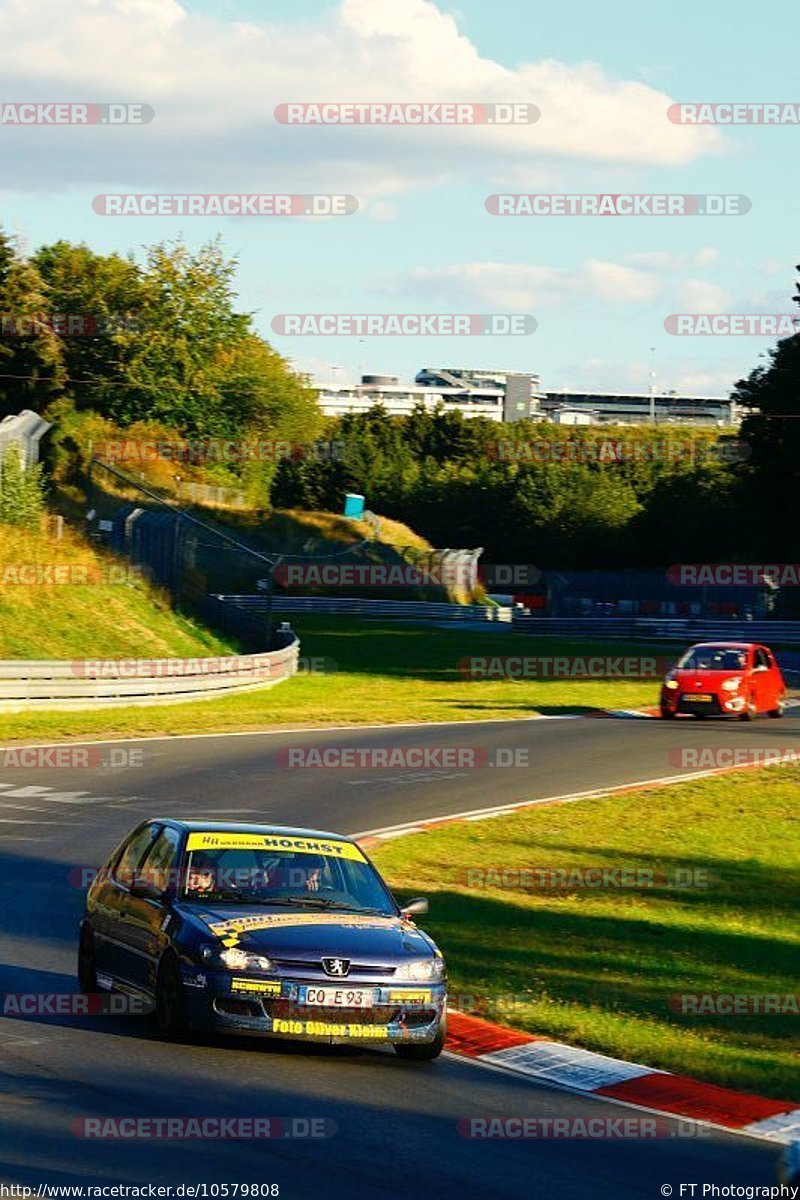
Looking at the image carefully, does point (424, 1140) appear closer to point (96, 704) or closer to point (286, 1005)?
point (286, 1005)

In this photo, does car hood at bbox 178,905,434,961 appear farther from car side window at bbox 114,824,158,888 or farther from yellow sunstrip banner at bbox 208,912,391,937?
car side window at bbox 114,824,158,888

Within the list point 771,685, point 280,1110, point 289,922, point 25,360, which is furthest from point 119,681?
point 25,360

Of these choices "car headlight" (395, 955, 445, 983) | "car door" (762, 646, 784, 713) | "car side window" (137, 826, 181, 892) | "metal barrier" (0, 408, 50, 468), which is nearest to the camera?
"car headlight" (395, 955, 445, 983)

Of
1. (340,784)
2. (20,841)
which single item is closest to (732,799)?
(340,784)

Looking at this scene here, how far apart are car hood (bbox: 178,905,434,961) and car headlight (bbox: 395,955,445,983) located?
0.24 ft

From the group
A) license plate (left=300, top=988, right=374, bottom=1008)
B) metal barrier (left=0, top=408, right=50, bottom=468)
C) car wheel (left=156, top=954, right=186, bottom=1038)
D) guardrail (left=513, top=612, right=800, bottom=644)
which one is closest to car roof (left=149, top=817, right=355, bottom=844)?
car wheel (left=156, top=954, right=186, bottom=1038)

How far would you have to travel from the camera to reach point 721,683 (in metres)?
36.5

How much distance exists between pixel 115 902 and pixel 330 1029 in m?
2.25

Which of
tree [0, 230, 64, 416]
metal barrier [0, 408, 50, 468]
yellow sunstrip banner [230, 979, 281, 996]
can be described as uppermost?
tree [0, 230, 64, 416]

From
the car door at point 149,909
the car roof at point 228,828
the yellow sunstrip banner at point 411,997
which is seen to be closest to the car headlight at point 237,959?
the car door at point 149,909

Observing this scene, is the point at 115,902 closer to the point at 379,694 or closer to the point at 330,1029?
the point at 330,1029

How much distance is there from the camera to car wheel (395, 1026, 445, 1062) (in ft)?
35.9

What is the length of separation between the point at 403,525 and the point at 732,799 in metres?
79.6

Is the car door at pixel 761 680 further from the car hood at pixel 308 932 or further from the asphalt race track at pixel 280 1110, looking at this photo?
the car hood at pixel 308 932
